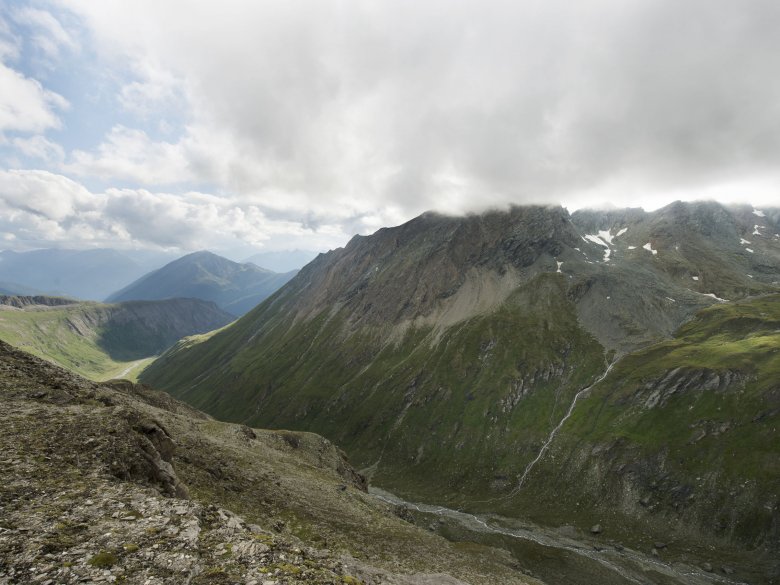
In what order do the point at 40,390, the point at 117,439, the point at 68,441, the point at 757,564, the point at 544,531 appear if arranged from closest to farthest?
the point at 68,441 < the point at 117,439 < the point at 40,390 < the point at 757,564 < the point at 544,531

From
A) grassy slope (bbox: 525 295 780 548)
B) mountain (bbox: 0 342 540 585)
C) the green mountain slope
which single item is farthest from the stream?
mountain (bbox: 0 342 540 585)

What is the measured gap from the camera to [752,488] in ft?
312

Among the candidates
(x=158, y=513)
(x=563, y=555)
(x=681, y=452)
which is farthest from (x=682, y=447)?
(x=158, y=513)

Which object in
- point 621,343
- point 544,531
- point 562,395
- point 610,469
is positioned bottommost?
point 544,531

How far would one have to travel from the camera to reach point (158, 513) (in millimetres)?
22094

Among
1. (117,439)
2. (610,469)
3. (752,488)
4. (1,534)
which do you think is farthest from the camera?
(610,469)

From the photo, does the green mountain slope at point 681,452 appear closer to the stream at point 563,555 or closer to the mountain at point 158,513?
the stream at point 563,555

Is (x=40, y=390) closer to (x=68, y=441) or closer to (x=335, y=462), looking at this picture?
(x=68, y=441)

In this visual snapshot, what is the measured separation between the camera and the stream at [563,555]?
82500 millimetres

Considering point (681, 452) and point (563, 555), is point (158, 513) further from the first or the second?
point (681, 452)

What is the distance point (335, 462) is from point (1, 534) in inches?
2951

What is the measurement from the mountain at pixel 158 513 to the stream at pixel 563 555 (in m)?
41.3

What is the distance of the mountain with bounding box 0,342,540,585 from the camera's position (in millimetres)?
17625

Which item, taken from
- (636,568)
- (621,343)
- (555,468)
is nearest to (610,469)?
(555,468)
